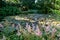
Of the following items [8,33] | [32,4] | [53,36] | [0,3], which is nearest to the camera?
[53,36]

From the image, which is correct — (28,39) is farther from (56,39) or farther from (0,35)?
(0,35)

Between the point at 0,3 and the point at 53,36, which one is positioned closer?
the point at 53,36

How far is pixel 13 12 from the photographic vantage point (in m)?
13.7

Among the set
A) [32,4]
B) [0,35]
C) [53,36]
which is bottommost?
[32,4]

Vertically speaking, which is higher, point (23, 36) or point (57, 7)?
point (23, 36)

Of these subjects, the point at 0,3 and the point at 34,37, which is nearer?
the point at 34,37

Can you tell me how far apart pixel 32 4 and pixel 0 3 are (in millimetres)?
5582

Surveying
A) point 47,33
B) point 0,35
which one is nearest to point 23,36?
point 47,33

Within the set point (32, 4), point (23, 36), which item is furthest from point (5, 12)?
point (23, 36)

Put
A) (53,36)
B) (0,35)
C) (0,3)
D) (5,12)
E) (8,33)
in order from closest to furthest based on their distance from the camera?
1. (53,36)
2. (8,33)
3. (0,35)
4. (5,12)
5. (0,3)

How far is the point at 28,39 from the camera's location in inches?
179

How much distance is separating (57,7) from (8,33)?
1079cm

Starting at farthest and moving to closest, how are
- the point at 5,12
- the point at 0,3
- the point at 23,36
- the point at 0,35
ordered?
the point at 0,3
the point at 5,12
the point at 0,35
the point at 23,36

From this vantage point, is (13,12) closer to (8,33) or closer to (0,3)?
(0,3)
